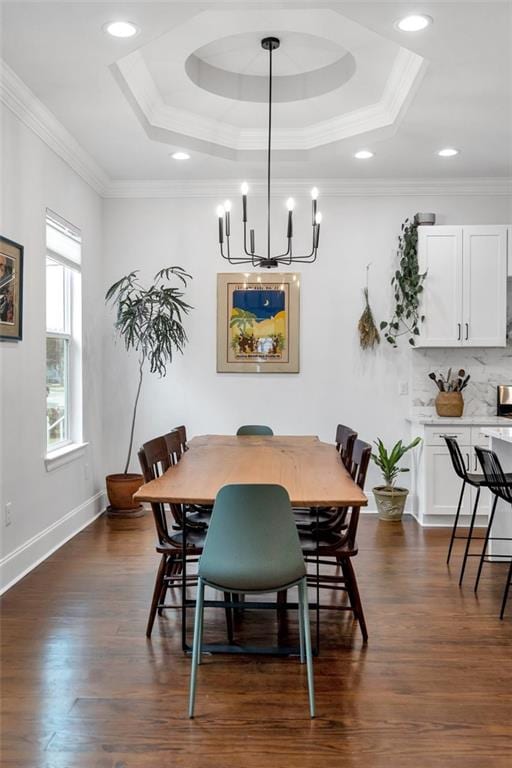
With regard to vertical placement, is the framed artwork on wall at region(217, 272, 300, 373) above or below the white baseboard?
above

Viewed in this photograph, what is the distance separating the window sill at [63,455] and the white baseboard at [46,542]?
0.39 metres

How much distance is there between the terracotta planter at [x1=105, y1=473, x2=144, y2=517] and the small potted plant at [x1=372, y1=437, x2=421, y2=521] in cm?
201

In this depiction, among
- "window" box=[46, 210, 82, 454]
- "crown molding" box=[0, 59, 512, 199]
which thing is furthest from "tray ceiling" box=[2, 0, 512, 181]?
"window" box=[46, 210, 82, 454]

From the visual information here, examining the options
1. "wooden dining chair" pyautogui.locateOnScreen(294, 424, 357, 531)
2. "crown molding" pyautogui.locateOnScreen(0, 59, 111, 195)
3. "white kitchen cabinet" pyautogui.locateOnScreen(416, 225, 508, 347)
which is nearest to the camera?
"wooden dining chair" pyautogui.locateOnScreen(294, 424, 357, 531)

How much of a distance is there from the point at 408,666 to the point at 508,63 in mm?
3078

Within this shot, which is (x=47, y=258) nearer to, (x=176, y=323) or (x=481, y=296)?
(x=176, y=323)

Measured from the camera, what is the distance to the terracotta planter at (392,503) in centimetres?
530

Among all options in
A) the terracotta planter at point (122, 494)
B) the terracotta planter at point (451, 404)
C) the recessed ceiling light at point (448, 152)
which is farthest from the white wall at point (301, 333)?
the recessed ceiling light at point (448, 152)

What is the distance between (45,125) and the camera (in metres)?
4.11

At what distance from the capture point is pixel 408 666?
2.73m

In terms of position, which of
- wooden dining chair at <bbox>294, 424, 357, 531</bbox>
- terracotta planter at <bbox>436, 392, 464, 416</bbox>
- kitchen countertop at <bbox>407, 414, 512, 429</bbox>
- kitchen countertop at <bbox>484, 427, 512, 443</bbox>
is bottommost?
wooden dining chair at <bbox>294, 424, 357, 531</bbox>

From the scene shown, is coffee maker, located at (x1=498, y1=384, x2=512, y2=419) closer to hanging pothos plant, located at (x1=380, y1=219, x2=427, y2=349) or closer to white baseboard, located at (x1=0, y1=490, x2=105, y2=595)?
hanging pothos plant, located at (x1=380, y1=219, x2=427, y2=349)

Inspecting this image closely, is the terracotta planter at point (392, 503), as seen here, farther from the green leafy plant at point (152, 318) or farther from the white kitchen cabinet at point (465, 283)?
the green leafy plant at point (152, 318)

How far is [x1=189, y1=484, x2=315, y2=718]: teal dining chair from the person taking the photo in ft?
7.56
